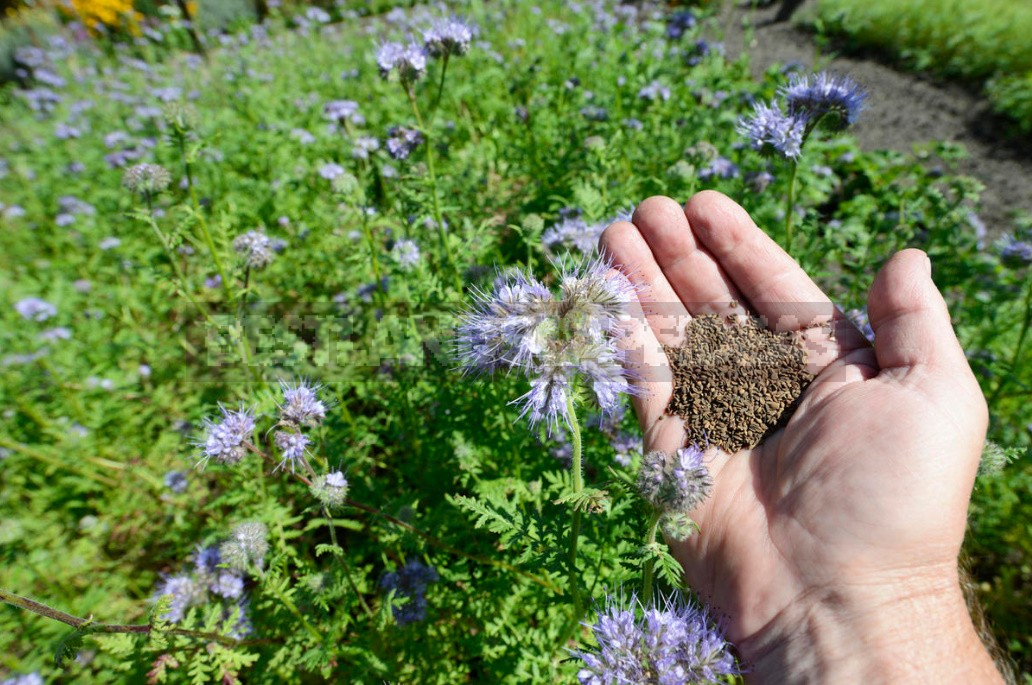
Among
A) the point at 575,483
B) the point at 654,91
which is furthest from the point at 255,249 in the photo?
the point at 654,91

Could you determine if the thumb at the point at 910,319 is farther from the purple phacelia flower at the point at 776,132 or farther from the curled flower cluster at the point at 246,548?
the curled flower cluster at the point at 246,548

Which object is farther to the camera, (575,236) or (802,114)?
(575,236)

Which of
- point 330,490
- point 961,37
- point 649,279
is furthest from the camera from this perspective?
point 961,37

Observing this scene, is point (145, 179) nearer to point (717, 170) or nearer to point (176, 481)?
point (176, 481)

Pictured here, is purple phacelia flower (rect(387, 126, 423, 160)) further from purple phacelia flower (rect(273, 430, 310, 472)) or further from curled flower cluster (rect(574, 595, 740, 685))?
curled flower cluster (rect(574, 595, 740, 685))

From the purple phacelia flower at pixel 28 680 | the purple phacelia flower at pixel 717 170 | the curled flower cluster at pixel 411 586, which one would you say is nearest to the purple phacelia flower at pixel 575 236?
the purple phacelia flower at pixel 717 170

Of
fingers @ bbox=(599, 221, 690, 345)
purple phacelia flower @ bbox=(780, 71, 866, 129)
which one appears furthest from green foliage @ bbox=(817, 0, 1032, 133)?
fingers @ bbox=(599, 221, 690, 345)

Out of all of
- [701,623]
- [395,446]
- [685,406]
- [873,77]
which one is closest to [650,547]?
[701,623]
